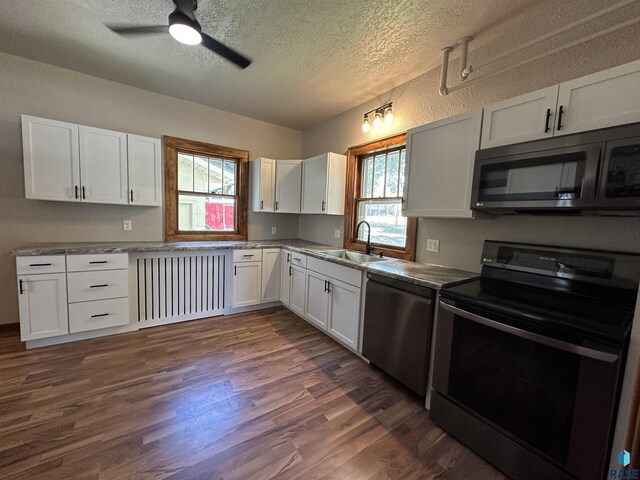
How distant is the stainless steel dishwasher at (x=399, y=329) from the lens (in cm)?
181

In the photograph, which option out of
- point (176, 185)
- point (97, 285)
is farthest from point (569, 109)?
point (97, 285)

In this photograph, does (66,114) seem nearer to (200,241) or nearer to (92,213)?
(92,213)

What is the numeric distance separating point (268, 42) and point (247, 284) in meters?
2.59

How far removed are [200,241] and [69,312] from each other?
1.46 metres

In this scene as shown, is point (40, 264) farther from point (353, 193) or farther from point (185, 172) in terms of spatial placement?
point (353, 193)

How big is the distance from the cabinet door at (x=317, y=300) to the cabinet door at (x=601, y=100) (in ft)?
7.04

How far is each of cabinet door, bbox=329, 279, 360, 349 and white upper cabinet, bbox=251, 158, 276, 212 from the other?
5.56ft

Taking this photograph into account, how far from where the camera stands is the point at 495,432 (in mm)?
1416

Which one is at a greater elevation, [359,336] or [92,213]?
[92,213]

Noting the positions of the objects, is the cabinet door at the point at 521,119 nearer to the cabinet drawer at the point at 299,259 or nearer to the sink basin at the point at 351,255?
the sink basin at the point at 351,255

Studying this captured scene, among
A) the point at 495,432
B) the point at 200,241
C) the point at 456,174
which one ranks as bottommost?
the point at 495,432

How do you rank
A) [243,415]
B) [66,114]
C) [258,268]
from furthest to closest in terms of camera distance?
[258,268]
[66,114]
[243,415]

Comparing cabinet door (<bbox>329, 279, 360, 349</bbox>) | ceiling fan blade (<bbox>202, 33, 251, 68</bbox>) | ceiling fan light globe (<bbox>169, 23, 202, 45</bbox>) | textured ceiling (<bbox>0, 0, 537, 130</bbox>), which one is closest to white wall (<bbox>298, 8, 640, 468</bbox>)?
textured ceiling (<bbox>0, 0, 537, 130</bbox>)

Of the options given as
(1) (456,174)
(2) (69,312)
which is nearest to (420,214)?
(1) (456,174)
